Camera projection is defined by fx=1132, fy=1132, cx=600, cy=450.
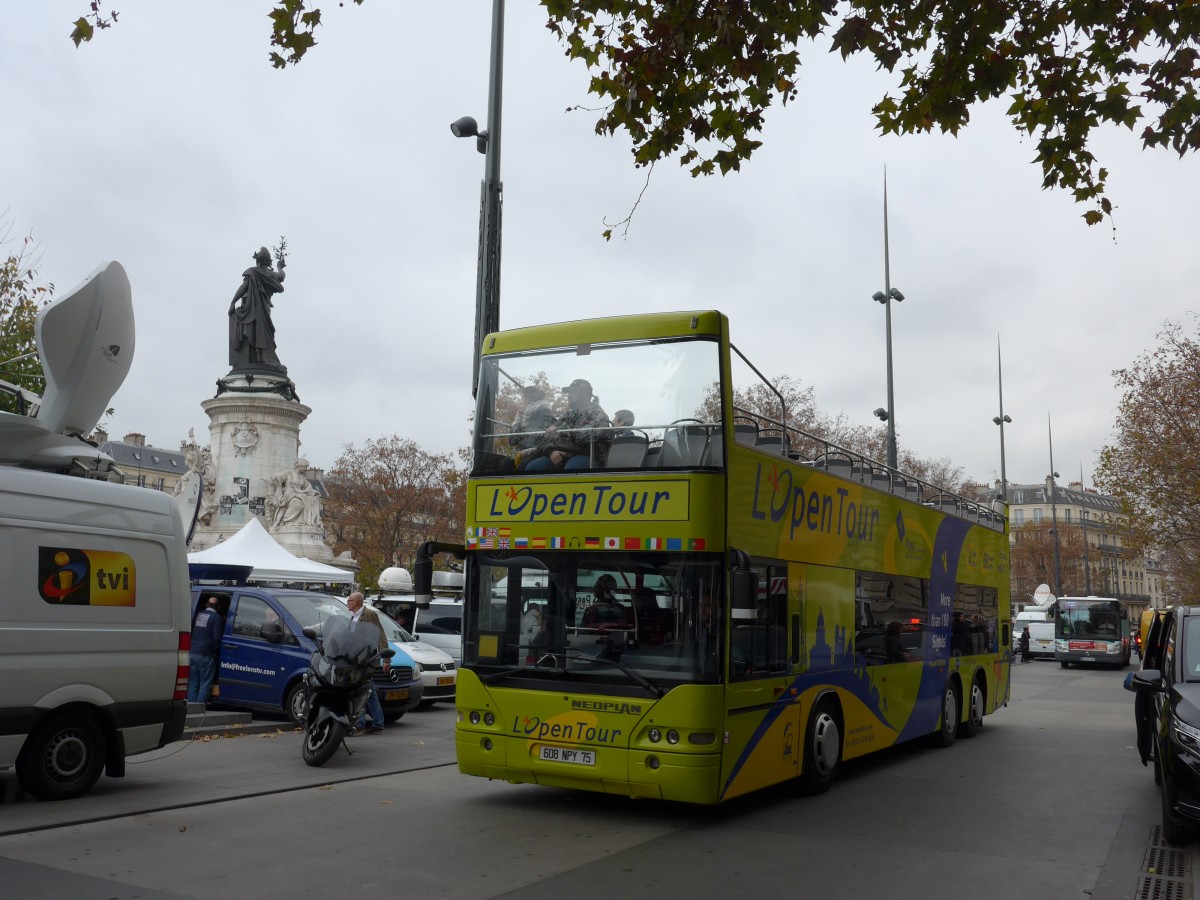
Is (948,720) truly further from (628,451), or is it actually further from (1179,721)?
(628,451)

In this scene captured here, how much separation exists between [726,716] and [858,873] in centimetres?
157

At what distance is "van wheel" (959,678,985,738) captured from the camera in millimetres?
15695

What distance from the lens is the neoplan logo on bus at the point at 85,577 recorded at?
8664mm

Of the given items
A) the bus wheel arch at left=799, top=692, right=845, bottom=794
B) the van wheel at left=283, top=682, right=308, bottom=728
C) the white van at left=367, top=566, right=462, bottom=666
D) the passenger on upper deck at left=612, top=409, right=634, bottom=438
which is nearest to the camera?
the passenger on upper deck at left=612, top=409, right=634, bottom=438

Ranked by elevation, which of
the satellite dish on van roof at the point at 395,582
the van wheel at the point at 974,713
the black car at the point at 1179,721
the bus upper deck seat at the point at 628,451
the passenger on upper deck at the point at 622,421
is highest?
the passenger on upper deck at the point at 622,421

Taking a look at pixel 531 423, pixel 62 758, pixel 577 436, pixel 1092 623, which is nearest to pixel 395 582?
pixel 62 758

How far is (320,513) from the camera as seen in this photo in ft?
122

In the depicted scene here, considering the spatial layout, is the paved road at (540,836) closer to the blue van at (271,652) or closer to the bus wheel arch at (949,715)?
the bus wheel arch at (949,715)

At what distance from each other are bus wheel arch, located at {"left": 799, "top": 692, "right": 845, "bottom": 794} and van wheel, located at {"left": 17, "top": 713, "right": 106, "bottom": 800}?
5.98 m

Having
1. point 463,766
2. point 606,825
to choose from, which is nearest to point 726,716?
point 606,825

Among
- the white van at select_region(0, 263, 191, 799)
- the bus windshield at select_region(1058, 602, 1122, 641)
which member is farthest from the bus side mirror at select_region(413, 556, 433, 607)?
the bus windshield at select_region(1058, 602, 1122, 641)

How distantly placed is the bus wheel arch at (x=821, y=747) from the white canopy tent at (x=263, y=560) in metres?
15.1

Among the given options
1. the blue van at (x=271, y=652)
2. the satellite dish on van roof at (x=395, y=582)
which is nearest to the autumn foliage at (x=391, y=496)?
the satellite dish on van roof at (x=395, y=582)

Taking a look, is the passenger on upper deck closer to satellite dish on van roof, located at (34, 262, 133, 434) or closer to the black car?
the black car
